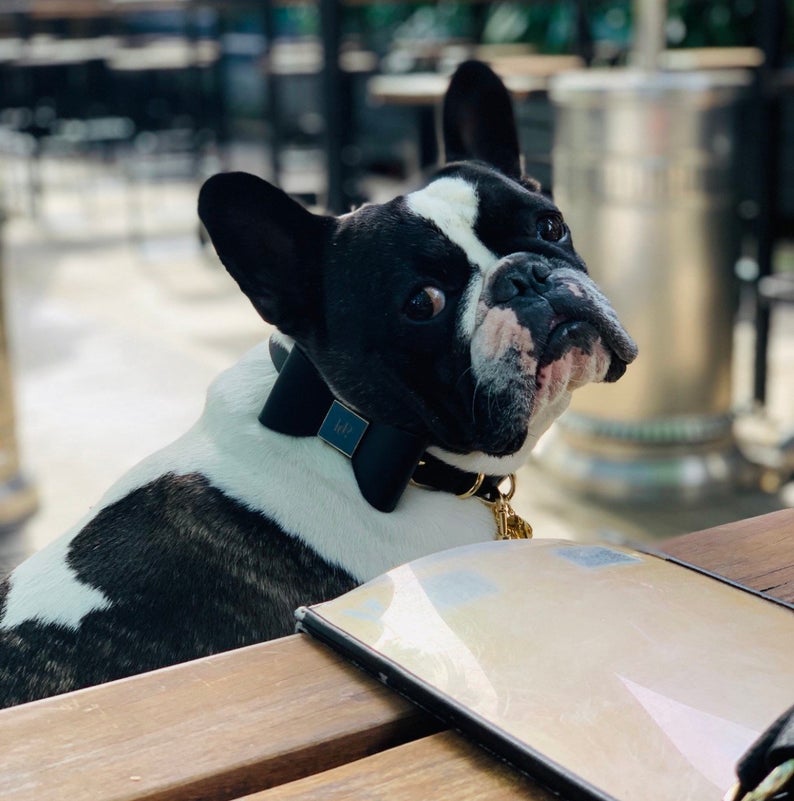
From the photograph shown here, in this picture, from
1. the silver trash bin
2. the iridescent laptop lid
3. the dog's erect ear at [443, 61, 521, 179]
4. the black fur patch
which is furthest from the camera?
the silver trash bin

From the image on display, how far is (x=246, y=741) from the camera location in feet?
2.69

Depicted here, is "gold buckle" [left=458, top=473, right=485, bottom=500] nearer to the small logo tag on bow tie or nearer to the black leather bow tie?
the black leather bow tie

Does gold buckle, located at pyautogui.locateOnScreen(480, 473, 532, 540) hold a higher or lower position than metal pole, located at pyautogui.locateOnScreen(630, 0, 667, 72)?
lower

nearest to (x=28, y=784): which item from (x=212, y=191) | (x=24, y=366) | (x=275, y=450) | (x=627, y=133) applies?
A: (x=275, y=450)

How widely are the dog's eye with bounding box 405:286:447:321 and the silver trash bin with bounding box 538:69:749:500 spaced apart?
2210 millimetres

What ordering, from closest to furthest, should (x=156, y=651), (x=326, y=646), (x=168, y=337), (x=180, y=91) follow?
(x=326, y=646) < (x=156, y=651) < (x=168, y=337) < (x=180, y=91)

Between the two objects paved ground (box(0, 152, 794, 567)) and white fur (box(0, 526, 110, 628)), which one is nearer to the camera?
white fur (box(0, 526, 110, 628))

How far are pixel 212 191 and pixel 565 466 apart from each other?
245 centimetres

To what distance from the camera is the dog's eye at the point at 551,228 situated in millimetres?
1659

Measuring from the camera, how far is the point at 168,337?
5512 mm

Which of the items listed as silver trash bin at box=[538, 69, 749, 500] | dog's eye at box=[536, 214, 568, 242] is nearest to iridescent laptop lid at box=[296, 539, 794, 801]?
dog's eye at box=[536, 214, 568, 242]

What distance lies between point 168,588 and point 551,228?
697 mm

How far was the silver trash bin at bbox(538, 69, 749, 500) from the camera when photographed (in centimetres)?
360

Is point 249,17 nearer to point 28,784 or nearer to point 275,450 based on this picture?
point 275,450
